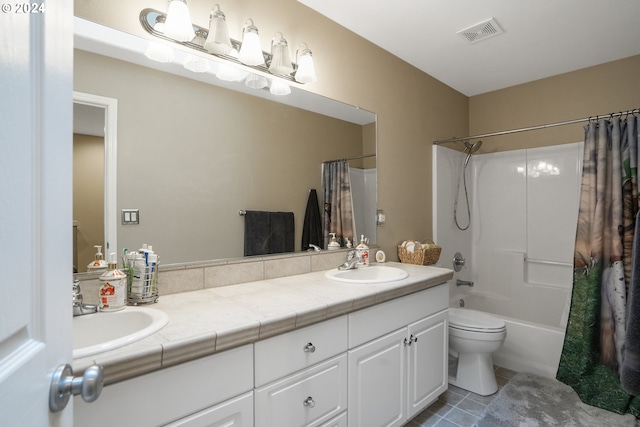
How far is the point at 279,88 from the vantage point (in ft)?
6.11

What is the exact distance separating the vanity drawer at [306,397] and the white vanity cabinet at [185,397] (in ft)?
0.22

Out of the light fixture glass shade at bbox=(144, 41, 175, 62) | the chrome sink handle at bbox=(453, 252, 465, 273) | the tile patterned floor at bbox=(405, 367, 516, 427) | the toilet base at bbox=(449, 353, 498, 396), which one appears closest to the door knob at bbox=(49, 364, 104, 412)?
the light fixture glass shade at bbox=(144, 41, 175, 62)

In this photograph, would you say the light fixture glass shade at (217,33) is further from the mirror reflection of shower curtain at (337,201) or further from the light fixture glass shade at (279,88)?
the mirror reflection of shower curtain at (337,201)

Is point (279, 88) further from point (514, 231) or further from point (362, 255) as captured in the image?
point (514, 231)

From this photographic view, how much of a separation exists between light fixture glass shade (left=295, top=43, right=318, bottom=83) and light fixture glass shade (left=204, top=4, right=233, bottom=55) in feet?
1.44

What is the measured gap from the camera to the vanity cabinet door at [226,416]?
0.96 m

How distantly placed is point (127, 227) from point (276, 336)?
769 millimetres

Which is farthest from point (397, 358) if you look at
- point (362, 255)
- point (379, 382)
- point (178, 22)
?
point (178, 22)

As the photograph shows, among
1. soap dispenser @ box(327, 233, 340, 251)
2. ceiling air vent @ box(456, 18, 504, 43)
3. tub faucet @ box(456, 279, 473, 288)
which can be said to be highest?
ceiling air vent @ box(456, 18, 504, 43)

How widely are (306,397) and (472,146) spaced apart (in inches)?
113

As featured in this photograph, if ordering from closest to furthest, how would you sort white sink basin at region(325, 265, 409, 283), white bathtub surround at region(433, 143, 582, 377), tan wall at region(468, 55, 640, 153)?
white sink basin at region(325, 265, 409, 283) < tan wall at region(468, 55, 640, 153) < white bathtub surround at region(433, 143, 582, 377)

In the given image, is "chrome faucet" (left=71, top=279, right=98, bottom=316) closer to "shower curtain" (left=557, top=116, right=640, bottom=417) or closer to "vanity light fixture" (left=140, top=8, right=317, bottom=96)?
"vanity light fixture" (left=140, top=8, right=317, bottom=96)

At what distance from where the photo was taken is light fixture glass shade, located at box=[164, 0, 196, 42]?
140 centimetres

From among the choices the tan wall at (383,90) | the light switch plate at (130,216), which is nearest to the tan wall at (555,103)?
the tan wall at (383,90)
